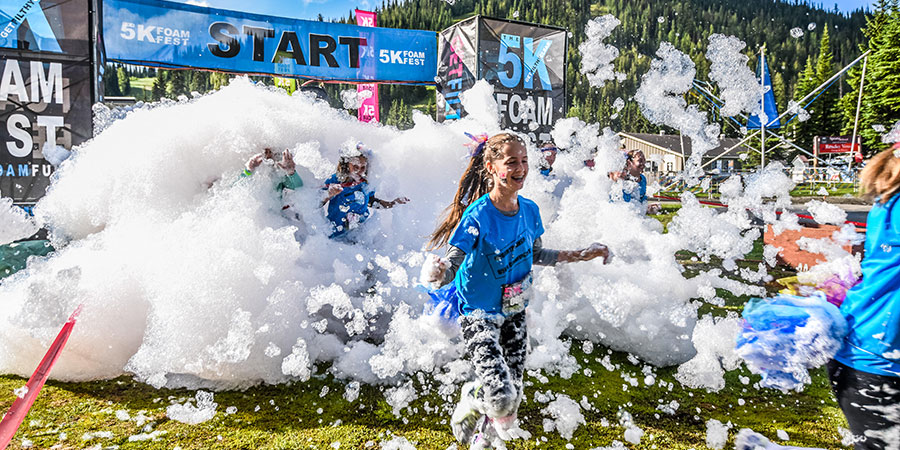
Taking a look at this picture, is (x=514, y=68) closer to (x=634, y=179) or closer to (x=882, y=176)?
(x=634, y=179)

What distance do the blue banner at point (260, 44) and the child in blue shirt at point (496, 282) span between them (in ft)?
23.4

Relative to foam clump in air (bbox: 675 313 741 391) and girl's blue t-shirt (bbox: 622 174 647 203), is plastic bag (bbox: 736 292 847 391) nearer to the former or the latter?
foam clump in air (bbox: 675 313 741 391)

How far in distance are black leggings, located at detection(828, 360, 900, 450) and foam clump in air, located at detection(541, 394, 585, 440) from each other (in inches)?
59.7

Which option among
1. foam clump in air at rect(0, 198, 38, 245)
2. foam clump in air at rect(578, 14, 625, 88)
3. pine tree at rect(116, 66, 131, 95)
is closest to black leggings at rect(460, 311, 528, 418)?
foam clump in air at rect(578, 14, 625, 88)

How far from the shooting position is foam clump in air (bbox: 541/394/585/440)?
3.04 metres

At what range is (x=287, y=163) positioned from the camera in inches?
194

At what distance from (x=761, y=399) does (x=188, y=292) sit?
4.01 metres

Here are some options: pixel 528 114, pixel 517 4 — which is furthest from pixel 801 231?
pixel 517 4

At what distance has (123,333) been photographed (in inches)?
151

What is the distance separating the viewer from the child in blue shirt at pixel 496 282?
95.5 inches

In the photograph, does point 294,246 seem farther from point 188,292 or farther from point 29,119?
point 29,119

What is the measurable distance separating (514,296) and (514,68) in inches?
263

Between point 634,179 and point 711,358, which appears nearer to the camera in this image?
point 711,358

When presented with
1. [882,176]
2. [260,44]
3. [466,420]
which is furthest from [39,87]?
[882,176]
